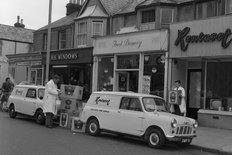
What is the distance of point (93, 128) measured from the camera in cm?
1285

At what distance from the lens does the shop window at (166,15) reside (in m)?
19.1

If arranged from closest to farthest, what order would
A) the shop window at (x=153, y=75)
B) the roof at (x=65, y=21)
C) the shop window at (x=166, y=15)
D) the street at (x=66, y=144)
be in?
the street at (x=66, y=144) < the shop window at (x=153, y=75) < the shop window at (x=166, y=15) < the roof at (x=65, y=21)

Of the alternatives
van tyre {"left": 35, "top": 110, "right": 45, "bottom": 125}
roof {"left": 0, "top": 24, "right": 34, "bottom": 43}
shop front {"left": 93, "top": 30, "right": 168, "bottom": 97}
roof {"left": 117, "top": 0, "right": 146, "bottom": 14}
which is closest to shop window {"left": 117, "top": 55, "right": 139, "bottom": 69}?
shop front {"left": 93, "top": 30, "right": 168, "bottom": 97}

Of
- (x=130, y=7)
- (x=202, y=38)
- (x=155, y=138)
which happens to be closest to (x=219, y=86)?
(x=202, y=38)

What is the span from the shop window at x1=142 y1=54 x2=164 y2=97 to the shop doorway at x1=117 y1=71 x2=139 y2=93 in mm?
771

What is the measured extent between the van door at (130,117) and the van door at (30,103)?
5051 millimetres

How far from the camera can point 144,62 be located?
18.0 metres

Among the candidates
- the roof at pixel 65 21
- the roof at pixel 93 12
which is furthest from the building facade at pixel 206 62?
the roof at pixel 65 21

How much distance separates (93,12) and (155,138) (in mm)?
13800

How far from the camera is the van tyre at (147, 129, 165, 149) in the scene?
10.7m

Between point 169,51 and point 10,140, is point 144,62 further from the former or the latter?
point 10,140

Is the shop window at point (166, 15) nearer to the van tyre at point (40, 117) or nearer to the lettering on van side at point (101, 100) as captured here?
the lettering on van side at point (101, 100)

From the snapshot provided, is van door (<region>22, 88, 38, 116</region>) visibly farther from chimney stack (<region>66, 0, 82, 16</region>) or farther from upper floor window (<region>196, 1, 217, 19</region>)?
chimney stack (<region>66, 0, 82, 16</region>)

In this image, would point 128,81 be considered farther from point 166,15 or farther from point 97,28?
point 97,28
